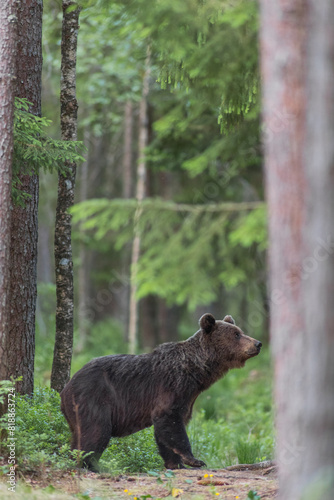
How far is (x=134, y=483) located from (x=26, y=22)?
18.0ft

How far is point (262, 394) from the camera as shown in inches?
615

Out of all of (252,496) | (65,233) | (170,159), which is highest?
(170,159)

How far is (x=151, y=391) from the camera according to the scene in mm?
7137

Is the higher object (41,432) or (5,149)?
(5,149)

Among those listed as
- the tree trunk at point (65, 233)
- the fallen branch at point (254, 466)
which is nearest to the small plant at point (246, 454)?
the fallen branch at point (254, 466)

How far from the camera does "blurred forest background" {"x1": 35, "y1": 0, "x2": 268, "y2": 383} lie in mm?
5547

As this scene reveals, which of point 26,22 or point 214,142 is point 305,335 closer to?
point 26,22

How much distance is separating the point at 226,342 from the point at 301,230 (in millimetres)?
4025

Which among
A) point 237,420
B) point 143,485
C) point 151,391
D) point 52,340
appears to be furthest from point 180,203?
point 143,485

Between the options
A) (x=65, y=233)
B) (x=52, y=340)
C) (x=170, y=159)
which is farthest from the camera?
(x=52, y=340)

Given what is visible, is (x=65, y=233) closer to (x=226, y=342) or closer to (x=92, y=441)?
(x=226, y=342)

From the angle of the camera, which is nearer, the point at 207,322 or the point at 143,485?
the point at 143,485

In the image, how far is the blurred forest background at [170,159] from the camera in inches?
218

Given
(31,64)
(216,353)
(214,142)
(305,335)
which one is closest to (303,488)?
(305,335)
